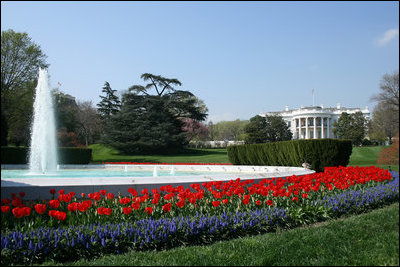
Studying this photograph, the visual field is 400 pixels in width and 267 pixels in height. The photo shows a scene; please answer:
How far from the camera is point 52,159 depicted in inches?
715

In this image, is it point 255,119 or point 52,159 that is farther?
point 255,119

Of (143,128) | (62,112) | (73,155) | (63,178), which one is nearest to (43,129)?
(73,155)

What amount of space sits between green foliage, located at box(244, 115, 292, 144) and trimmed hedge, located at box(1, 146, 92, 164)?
116 ft

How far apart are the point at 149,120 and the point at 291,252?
36640 millimetres

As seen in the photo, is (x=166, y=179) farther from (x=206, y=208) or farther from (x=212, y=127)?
(x=212, y=127)

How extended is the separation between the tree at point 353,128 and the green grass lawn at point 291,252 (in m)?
58.9

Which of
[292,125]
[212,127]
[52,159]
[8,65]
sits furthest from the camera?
[292,125]

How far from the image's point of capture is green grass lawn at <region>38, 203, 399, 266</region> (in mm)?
3520

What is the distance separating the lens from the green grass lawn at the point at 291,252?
3.52 meters

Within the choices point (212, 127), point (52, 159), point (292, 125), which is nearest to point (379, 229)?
point (52, 159)

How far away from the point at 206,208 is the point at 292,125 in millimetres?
92380

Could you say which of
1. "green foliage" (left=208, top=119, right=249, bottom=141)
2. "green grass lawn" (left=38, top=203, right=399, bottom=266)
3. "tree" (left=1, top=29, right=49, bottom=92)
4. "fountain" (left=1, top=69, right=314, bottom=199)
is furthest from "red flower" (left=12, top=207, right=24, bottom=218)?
"green foliage" (left=208, top=119, right=249, bottom=141)

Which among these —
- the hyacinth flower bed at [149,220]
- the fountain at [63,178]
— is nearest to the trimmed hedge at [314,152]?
the fountain at [63,178]

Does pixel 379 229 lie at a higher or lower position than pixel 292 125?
lower
